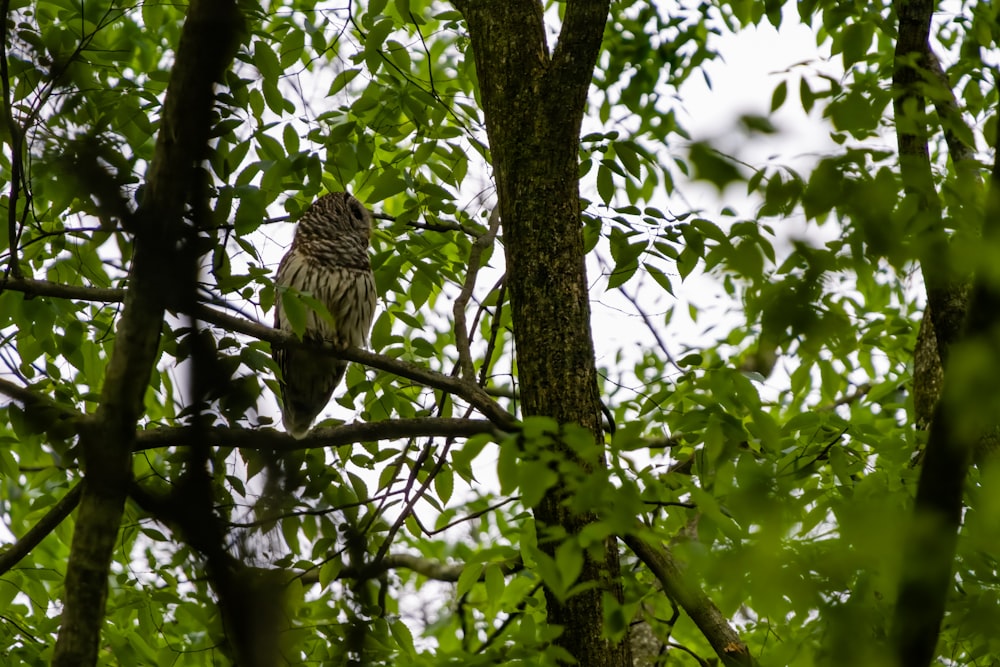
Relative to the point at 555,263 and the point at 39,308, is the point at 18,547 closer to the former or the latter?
the point at 39,308

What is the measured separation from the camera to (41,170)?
3.12 m

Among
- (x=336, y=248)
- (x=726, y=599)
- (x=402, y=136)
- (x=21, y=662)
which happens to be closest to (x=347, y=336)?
(x=336, y=248)

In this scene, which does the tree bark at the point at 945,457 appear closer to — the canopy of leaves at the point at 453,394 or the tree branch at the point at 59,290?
the canopy of leaves at the point at 453,394

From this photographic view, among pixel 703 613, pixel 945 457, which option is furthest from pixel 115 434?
pixel 703 613

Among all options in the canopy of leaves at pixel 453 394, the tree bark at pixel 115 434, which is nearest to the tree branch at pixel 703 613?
the canopy of leaves at pixel 453 394

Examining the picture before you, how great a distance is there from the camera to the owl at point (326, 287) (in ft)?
17.8

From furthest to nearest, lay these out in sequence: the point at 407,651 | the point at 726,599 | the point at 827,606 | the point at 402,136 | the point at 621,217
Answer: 1. the point at 402,136
2. the point at 621,217
3. the point at 407,651
4. the point at 726,599
5. the point at 827,606

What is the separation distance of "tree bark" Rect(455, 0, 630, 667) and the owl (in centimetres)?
222

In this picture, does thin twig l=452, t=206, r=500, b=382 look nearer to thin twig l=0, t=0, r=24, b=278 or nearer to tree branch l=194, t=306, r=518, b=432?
tree branch l=194, t=306, r=518, b=432

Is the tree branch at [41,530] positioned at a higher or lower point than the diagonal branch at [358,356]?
lower

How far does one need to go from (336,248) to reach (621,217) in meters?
2.44

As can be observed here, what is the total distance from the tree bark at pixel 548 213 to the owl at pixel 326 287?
2216 mm

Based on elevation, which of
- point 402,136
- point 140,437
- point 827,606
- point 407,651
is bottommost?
point 827,606

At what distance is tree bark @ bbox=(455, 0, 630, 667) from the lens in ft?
9.66
